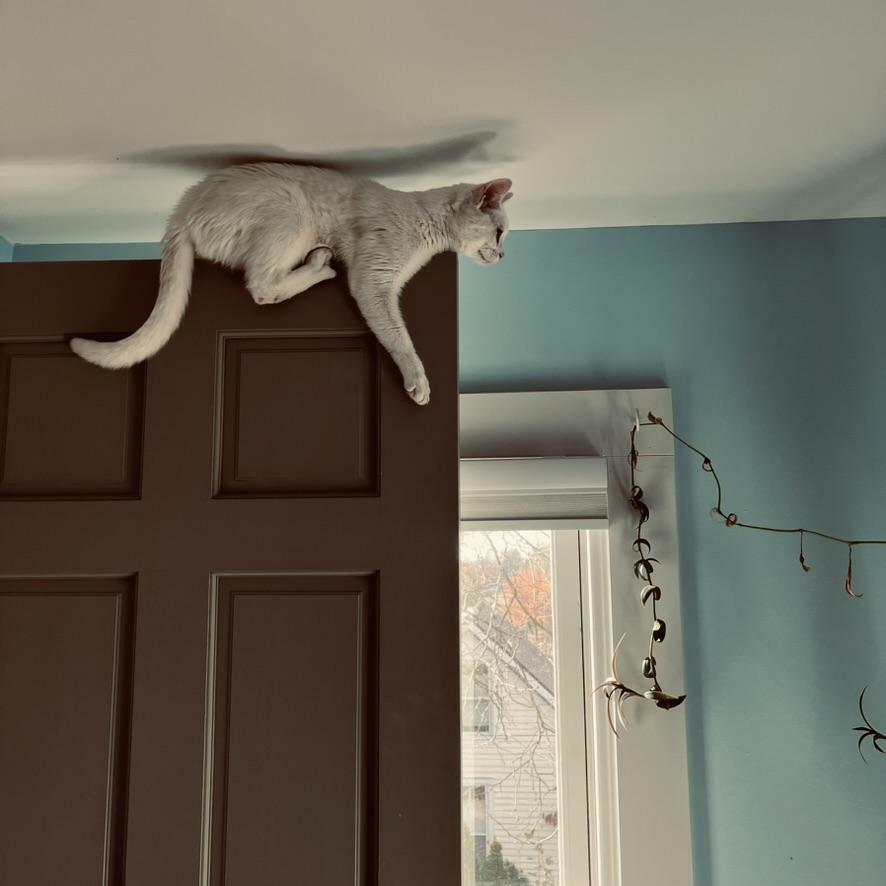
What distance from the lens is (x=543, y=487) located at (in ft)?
4.91

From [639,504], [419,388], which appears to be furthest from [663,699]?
[419,388]

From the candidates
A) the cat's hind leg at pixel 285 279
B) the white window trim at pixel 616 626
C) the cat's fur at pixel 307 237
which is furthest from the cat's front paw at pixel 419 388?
the white window trim at pixel 616 626

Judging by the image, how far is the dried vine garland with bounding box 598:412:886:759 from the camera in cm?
138

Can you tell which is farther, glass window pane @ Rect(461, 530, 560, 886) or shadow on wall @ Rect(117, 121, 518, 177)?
glass window pane @ Rect(461, 530, 560, 886)

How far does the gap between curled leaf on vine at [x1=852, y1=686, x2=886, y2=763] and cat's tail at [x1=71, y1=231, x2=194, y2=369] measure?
1261 mm

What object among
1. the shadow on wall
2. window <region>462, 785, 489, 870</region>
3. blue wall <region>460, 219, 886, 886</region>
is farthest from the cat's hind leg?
window <region>462, 785, 489, 870</region>

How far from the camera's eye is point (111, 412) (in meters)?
1.26

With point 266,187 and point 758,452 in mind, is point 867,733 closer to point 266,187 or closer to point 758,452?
point 758,452

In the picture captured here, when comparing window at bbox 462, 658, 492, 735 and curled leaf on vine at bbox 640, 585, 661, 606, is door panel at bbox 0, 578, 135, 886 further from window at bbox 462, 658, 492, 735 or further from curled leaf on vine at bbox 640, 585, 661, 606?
curled leaf on vine at bbox 640, 585, 661, 606

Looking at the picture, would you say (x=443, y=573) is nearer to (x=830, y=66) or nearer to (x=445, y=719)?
(x=445, y=719)

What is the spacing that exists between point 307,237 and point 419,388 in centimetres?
28

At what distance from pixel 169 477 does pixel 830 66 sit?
41.7 inches

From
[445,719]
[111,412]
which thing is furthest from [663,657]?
[111,412]

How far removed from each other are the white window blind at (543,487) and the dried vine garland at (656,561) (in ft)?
0.23
